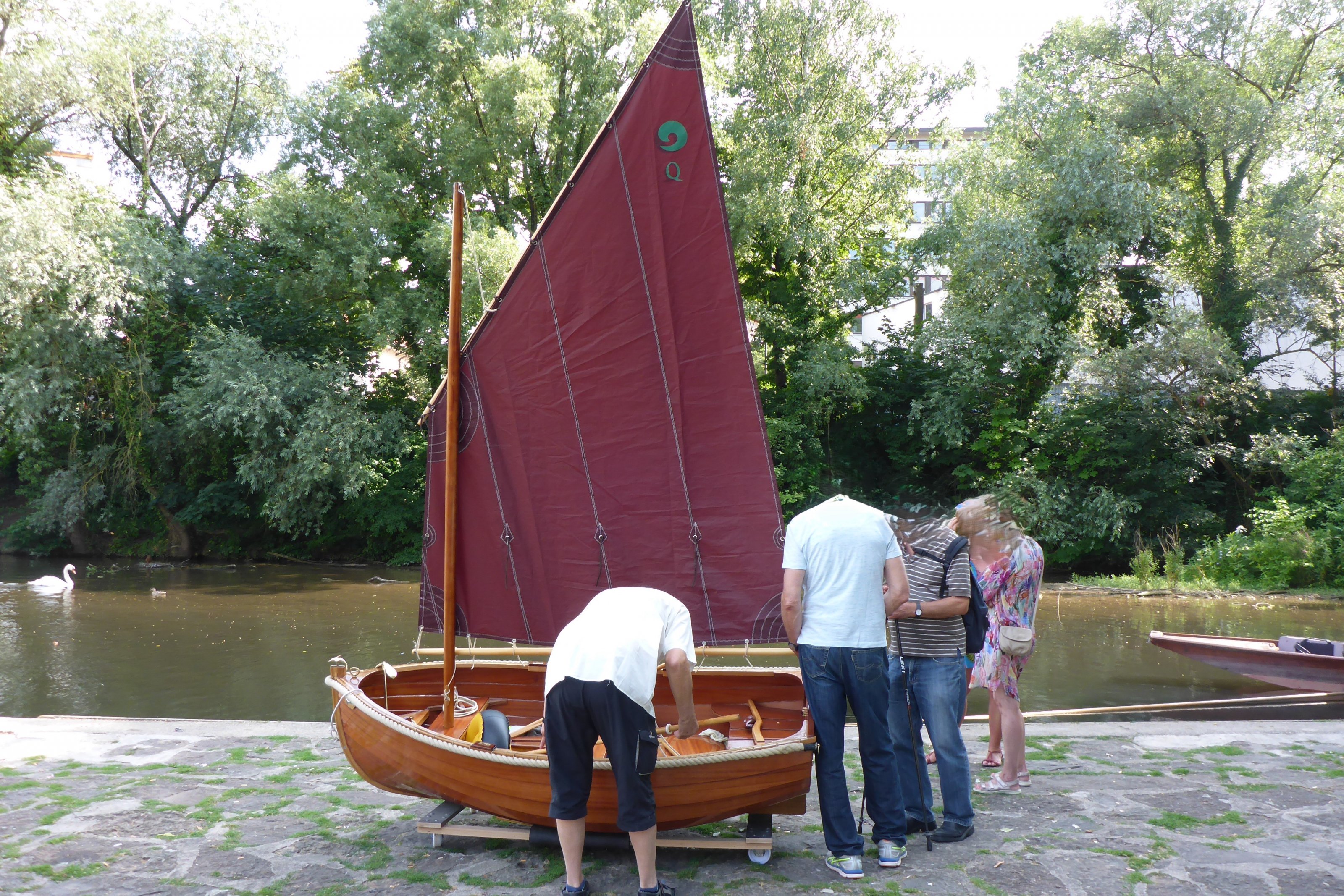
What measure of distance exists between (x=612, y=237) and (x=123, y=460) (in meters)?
17.7

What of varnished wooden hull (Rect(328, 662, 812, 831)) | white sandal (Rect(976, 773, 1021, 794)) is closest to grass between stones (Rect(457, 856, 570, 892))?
varnished wooden hull (Rect(328, 662, 812, 831))

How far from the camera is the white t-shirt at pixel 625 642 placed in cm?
299

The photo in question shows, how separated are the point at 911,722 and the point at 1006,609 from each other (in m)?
0.81

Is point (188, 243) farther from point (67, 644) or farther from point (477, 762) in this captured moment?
point (477, 762)

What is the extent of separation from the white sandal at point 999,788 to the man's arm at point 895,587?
152 centimetres

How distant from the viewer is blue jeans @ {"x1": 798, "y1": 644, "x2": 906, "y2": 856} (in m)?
3.30

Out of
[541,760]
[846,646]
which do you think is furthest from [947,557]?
[541,760]

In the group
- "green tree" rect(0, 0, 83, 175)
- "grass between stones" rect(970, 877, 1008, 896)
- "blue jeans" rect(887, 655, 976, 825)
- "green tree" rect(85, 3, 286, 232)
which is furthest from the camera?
"green tree" rect(85, 3, 286, 232)

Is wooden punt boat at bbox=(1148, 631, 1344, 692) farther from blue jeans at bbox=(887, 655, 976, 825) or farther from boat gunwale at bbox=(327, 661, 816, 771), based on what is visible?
boat gunwale at bbox=(327, 661, 816, 771)

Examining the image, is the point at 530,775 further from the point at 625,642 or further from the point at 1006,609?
the point at 1006,609

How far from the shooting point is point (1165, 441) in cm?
1622

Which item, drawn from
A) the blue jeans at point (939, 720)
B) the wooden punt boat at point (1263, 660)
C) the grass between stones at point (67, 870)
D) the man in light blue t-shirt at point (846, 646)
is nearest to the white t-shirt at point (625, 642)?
the man in light blue t-shirt at point (846, 646)

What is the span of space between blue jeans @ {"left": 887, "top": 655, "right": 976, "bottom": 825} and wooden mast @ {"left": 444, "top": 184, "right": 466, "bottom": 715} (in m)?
1.96

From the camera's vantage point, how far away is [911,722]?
12.2 ft
